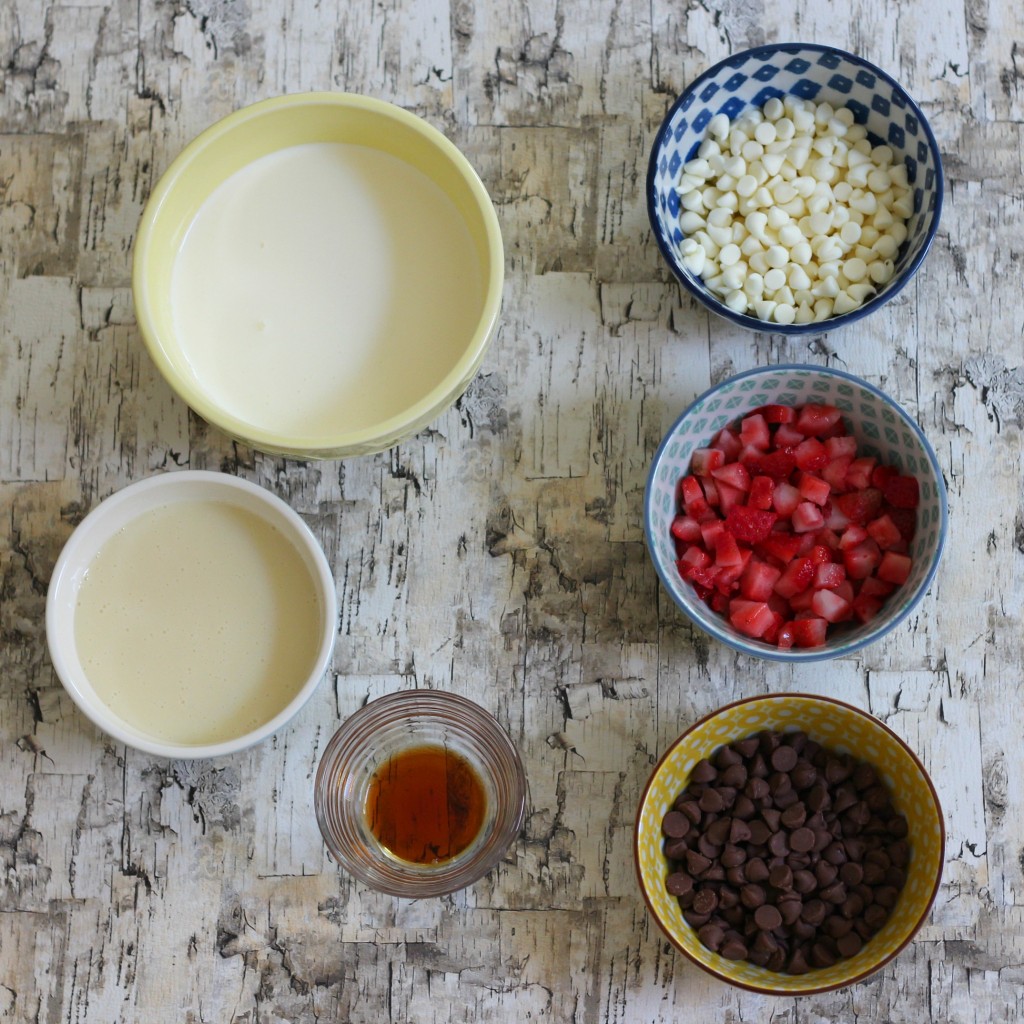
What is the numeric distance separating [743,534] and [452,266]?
0.44 metres

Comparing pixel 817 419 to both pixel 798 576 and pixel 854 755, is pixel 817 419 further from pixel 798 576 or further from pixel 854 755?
pixel 854 755

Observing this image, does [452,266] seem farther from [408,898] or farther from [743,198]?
[408,898]

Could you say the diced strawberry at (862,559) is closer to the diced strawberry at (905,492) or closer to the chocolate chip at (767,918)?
the diced strawberry at (905,492)

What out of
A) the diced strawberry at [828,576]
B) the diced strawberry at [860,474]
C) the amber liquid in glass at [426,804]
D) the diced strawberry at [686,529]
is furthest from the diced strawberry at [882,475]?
the amber liquid in glass at [426,804]

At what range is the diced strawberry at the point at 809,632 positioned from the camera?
114 centimetres

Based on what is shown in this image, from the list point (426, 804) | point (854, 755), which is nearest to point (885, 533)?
point (854, 755)

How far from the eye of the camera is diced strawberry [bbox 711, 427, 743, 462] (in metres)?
1.20

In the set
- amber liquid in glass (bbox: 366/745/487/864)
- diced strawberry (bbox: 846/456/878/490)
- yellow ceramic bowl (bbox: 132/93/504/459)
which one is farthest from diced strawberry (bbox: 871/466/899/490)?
amber liquid in glass (bbox: 366/745/487/864)

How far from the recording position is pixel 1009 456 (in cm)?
126

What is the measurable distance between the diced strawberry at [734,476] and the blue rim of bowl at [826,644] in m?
0.08

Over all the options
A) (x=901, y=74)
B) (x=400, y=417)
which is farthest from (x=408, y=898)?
(x=901, y=74)

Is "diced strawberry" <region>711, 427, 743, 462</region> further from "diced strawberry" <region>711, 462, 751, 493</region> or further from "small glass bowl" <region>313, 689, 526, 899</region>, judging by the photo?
"small glass bowl" <region>313, 689, 526, 899</region>

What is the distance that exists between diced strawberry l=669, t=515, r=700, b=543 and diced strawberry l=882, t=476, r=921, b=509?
0.71 ft

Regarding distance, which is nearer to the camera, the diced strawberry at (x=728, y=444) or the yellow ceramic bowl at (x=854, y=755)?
the yellow ceramic bowl at (x=854, y=755)
